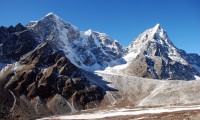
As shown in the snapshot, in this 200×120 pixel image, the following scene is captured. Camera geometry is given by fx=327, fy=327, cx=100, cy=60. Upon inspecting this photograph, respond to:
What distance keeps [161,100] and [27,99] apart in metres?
60.8

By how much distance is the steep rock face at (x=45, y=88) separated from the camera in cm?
14311

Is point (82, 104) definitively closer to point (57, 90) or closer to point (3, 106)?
point (57, 90)

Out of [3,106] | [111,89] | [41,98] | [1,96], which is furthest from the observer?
[111,89]

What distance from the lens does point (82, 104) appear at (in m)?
160

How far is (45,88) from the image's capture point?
538 ft

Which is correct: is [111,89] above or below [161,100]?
above

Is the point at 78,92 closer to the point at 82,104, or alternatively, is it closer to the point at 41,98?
the point at 82,104

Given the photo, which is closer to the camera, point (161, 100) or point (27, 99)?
point (161, 100)

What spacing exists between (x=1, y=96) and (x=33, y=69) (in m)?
35.6

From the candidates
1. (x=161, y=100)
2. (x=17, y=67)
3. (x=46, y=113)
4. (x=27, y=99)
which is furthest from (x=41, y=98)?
(x=161, y=100)

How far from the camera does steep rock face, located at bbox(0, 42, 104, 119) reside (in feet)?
470

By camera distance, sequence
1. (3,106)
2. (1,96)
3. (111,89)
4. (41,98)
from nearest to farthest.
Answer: (3,106) < (1,96) < (41,98) < (111,89)

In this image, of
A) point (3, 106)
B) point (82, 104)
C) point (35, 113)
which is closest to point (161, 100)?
point (82, 104)

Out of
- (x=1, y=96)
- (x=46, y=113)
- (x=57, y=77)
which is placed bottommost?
(x=46, y=113)
